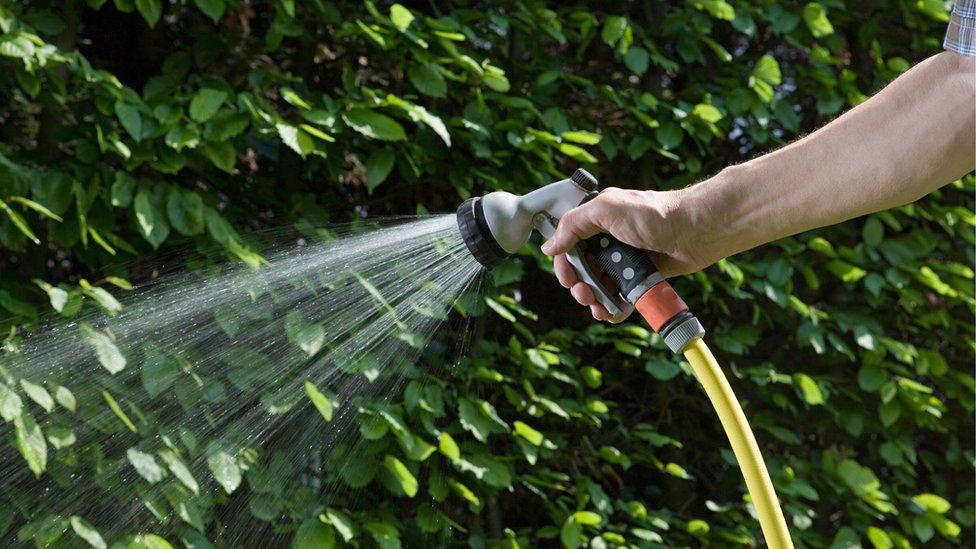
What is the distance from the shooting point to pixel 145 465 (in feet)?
5.75

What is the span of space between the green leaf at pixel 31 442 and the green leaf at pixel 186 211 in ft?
1.32

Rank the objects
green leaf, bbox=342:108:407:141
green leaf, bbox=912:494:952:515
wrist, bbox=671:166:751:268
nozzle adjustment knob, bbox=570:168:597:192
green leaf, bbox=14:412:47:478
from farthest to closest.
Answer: green leaf, bbox=912:494:952:515 < green leaf, bbox=342:108:407:141 < green leaf, bbox=14:412:47:478 < nozzle adjustment knob, bbox=570:168:597:192 < wrist, bbox=671:166:751:268

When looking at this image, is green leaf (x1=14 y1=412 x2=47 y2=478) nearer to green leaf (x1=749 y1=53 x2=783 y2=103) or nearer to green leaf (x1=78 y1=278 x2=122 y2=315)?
green leaf (x1=78 y1=278 x2=122 y2=315)

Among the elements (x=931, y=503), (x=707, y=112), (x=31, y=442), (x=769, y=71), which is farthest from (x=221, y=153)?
(x=931, y=503)

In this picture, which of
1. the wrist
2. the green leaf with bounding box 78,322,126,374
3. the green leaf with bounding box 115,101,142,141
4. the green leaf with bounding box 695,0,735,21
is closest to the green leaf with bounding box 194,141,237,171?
the green leaf with bounding box 115,101,142,141

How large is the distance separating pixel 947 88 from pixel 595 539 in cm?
144

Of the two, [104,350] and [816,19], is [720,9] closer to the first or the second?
[816,19]

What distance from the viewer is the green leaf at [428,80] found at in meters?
2.10

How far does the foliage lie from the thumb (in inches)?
27.4

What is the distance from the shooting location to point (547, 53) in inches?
95.5

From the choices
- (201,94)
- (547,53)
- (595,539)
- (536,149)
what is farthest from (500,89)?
(595,539)

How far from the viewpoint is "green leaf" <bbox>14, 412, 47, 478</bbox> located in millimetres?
1651

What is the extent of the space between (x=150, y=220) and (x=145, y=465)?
1.33ft

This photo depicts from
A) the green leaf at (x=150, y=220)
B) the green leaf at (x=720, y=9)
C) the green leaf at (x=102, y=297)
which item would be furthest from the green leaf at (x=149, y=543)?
the green leaf at (x=720, y=9)
